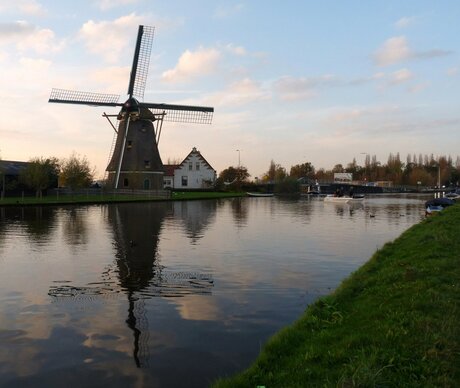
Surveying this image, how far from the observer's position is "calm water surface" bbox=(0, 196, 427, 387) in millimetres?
7016

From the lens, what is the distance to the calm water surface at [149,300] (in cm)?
702

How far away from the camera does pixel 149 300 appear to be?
1069 cm

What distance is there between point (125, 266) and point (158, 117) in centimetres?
4968

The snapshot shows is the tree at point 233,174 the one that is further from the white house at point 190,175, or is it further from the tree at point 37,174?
the tree at point 37,174

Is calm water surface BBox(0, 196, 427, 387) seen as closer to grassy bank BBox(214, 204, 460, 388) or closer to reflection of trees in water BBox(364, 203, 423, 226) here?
grassy bank BBox(214, 204, 460, 388)

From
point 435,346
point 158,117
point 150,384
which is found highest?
point 158,117

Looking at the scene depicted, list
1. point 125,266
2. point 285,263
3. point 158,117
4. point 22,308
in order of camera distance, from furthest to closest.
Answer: point 158,117
point 285,263
point 125,266
point 22,308

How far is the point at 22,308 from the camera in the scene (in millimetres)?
10008

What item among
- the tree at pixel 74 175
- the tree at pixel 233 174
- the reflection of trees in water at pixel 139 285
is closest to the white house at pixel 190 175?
the tree at pixel 233 174

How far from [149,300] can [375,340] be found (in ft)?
19.2

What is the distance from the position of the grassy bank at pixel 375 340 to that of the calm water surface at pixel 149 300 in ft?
3.05

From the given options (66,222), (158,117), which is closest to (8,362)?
(66,222)

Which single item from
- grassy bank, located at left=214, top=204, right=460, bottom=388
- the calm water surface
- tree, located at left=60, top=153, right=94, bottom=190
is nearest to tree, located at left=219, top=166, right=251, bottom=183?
tree, located at left=60, top=153, right=94, bottom=190

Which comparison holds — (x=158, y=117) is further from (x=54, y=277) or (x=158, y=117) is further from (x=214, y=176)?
(x=54, y=277)
